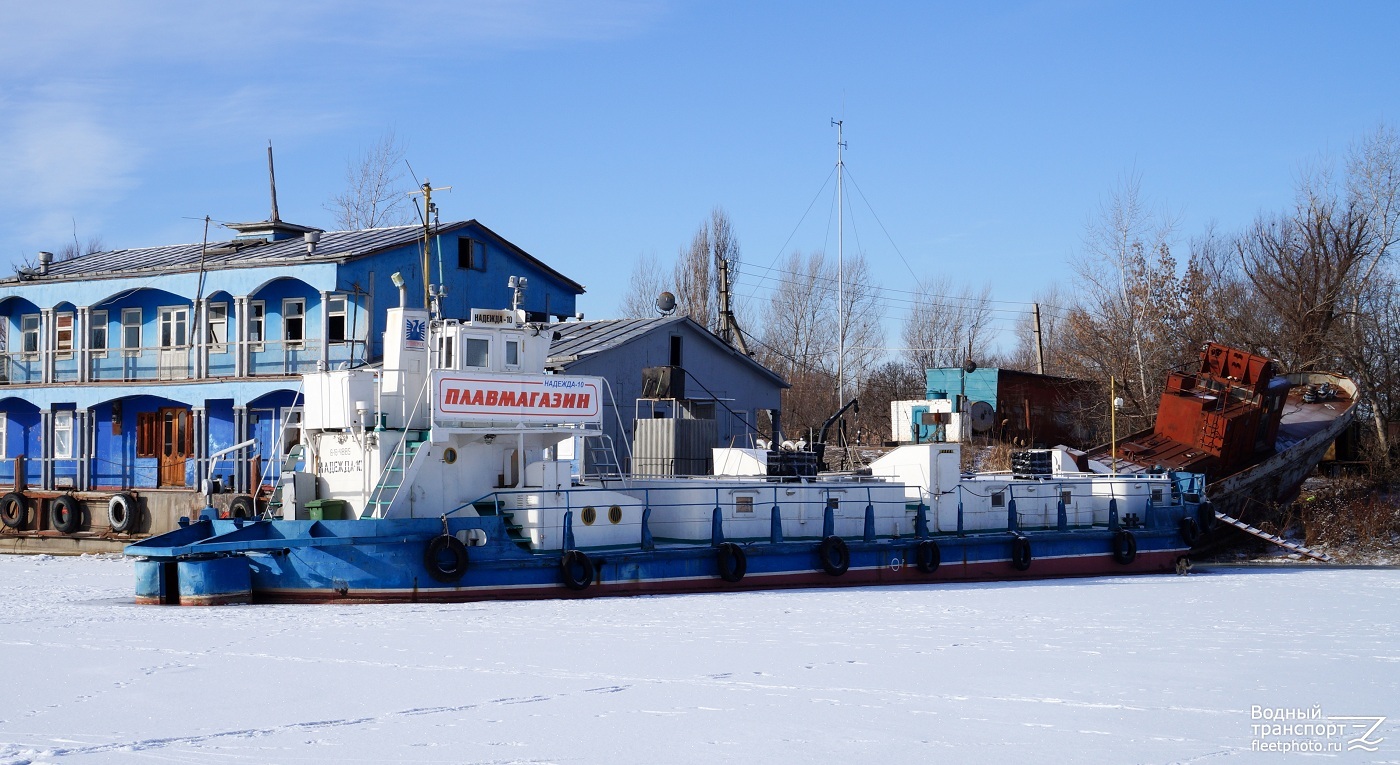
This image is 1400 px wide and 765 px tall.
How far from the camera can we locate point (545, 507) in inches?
715

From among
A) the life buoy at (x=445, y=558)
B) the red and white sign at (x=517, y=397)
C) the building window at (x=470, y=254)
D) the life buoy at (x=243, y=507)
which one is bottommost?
the life buoy at (x=445, y=558)

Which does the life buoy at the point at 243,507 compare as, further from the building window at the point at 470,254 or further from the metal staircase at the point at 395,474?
the building window at the point at 470,254

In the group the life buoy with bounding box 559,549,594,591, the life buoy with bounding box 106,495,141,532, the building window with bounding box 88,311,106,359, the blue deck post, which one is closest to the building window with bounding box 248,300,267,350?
the life buoy with bounding box 106,495,141,532

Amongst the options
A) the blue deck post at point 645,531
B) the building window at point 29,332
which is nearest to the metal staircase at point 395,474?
the blue deck post at point 645,531

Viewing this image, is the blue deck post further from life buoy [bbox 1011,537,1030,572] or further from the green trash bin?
life buoy [bbox 1011,537,1030,572]

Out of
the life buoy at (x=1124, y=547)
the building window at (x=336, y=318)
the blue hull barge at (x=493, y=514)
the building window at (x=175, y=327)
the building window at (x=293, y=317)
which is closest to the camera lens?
the blue hull barge at (x=493, y=514)

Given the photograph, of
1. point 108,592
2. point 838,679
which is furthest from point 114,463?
point 838,679

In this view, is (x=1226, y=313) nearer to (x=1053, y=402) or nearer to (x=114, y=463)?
(x=1053, y=402)

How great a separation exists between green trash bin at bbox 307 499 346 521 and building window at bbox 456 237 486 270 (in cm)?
1553

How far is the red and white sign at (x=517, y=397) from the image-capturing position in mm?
17531

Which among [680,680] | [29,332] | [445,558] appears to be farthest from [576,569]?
[29,332]

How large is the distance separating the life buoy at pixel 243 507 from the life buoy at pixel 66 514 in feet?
18.8

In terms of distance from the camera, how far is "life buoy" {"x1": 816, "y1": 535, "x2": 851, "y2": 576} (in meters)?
20.7

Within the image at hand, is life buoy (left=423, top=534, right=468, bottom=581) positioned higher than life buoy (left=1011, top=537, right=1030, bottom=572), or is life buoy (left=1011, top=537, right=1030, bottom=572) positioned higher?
life buoy (left=423, top=534, right=468, bottom=581)
